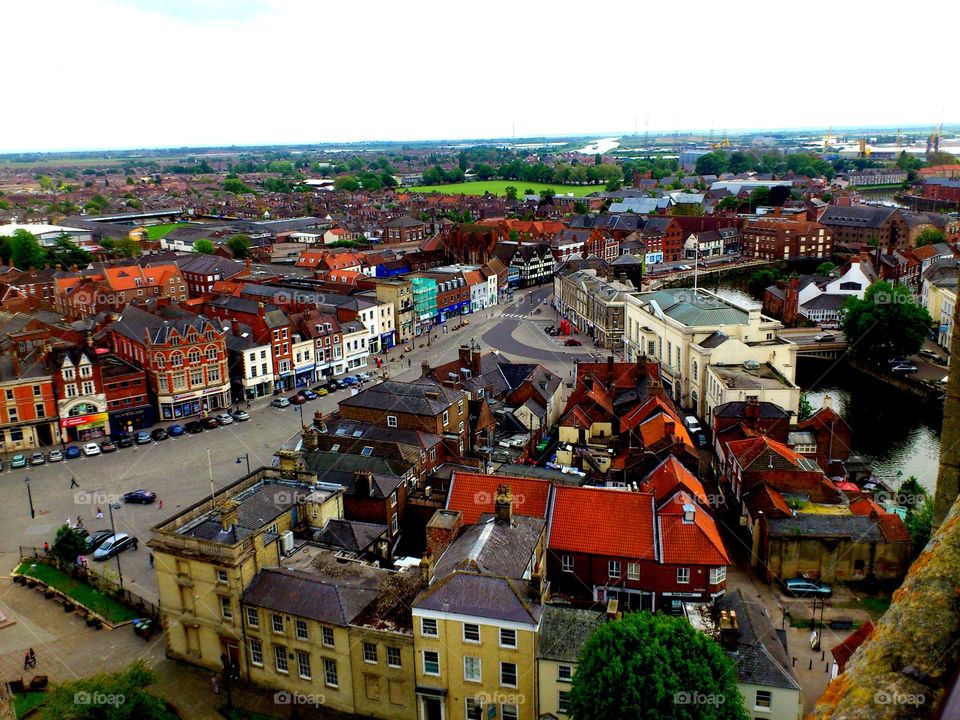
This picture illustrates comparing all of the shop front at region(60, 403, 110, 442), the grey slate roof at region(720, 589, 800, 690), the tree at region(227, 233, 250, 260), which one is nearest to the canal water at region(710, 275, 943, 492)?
the grey slate roof at region(720, 589, 800, 690)

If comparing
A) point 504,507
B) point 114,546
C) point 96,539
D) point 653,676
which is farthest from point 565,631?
point 96,539

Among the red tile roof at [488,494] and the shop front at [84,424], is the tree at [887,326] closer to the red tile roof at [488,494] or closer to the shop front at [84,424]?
the red tile roof at [488,494]

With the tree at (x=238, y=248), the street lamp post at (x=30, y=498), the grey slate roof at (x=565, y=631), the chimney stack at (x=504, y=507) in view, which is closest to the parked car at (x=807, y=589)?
the grey slate roof at (x=565, y=631)

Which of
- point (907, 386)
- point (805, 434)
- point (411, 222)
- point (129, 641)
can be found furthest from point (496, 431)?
point (411, 222)

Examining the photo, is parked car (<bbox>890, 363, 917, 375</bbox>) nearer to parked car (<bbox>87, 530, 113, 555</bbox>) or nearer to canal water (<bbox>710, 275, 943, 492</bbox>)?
canal water (<bbox>710, 275, 943, 492</bbox>)

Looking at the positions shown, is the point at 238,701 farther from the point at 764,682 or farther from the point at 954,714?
the point at 954,714

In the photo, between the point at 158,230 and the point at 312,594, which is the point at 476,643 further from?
the point at 158,230
